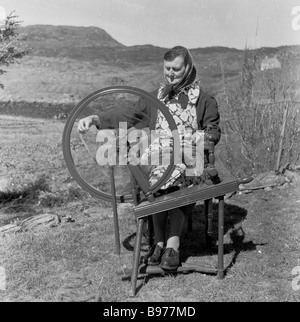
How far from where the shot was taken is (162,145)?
12.4 feet

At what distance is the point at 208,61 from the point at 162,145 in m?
8.93

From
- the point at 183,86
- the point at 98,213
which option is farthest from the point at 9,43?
the point at 183,86

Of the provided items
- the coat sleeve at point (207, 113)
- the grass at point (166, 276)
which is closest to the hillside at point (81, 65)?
the grass at point (166, 276)

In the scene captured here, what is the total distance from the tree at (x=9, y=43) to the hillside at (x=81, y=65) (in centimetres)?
562

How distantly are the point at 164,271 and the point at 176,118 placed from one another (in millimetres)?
1110

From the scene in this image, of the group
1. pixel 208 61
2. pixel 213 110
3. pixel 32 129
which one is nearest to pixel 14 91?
pixel 32 129

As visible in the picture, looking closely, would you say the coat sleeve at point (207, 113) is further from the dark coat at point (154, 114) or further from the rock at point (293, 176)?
the rock at point (293, 176)

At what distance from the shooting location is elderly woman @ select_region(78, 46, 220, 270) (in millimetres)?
3734

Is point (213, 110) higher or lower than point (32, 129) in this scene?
higher

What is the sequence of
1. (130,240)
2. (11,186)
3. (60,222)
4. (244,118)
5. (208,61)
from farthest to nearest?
(208,61) → (11,186) → (244,118) → (60,222) → (130,240)

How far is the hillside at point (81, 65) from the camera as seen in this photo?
1271 centimetres

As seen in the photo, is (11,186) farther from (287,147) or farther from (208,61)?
(208,61)

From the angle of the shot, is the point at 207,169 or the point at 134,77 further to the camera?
the point at 134,77
